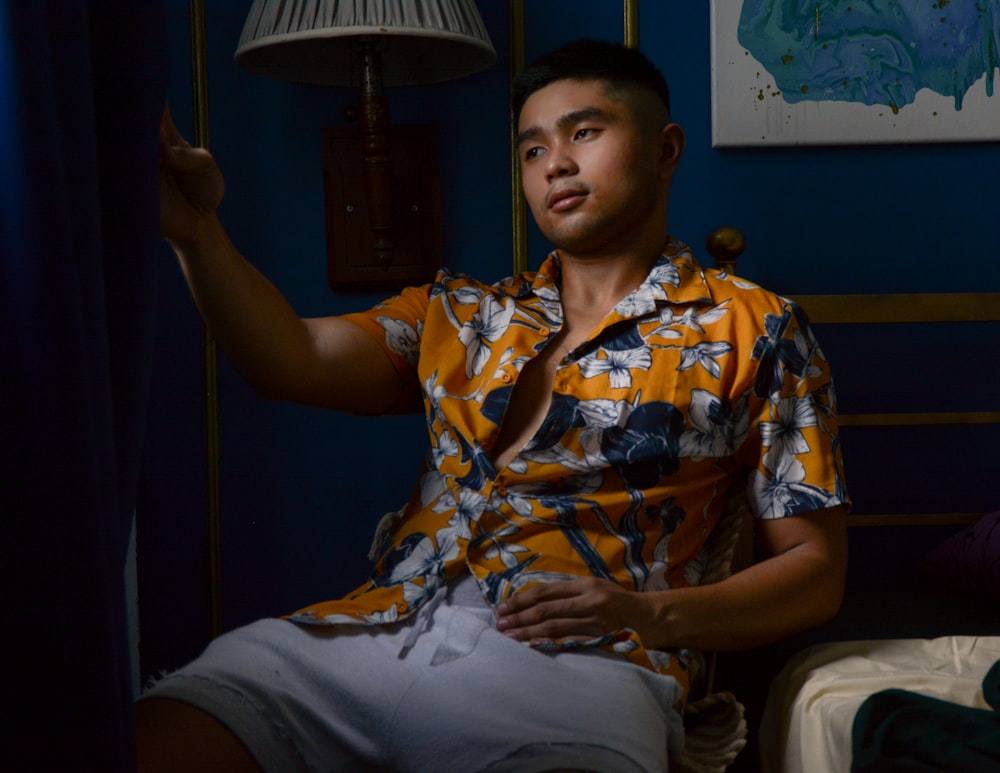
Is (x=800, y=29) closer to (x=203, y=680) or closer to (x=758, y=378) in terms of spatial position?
(x=758, y=378)

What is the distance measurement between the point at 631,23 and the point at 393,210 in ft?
1.72

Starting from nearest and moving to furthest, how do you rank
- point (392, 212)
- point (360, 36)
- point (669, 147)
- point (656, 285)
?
point (656, 285) → point (669, 147) → point (360, 36) → point (392, 212)

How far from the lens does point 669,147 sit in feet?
4.75

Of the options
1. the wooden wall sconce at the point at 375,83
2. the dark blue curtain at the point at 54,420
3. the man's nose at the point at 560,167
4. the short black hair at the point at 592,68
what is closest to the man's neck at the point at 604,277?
the man's nose at the point at 560,167

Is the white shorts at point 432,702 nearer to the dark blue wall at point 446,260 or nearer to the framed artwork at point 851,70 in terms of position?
the dark blue wall at point 446,260

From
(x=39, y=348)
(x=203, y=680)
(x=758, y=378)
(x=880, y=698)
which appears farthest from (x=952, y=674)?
(x=39, y=348)

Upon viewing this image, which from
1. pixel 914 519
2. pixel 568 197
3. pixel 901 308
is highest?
pixel 568 197

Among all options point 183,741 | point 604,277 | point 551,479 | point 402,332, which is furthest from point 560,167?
point 183,741

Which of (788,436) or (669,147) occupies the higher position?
(669,147)

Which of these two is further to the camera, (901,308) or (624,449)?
(901,308)

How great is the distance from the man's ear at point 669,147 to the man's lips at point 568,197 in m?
0.16

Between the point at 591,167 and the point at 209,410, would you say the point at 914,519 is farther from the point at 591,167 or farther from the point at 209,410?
the point at 209,410

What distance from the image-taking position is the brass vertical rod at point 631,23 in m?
1.79

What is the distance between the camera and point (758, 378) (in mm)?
1226
